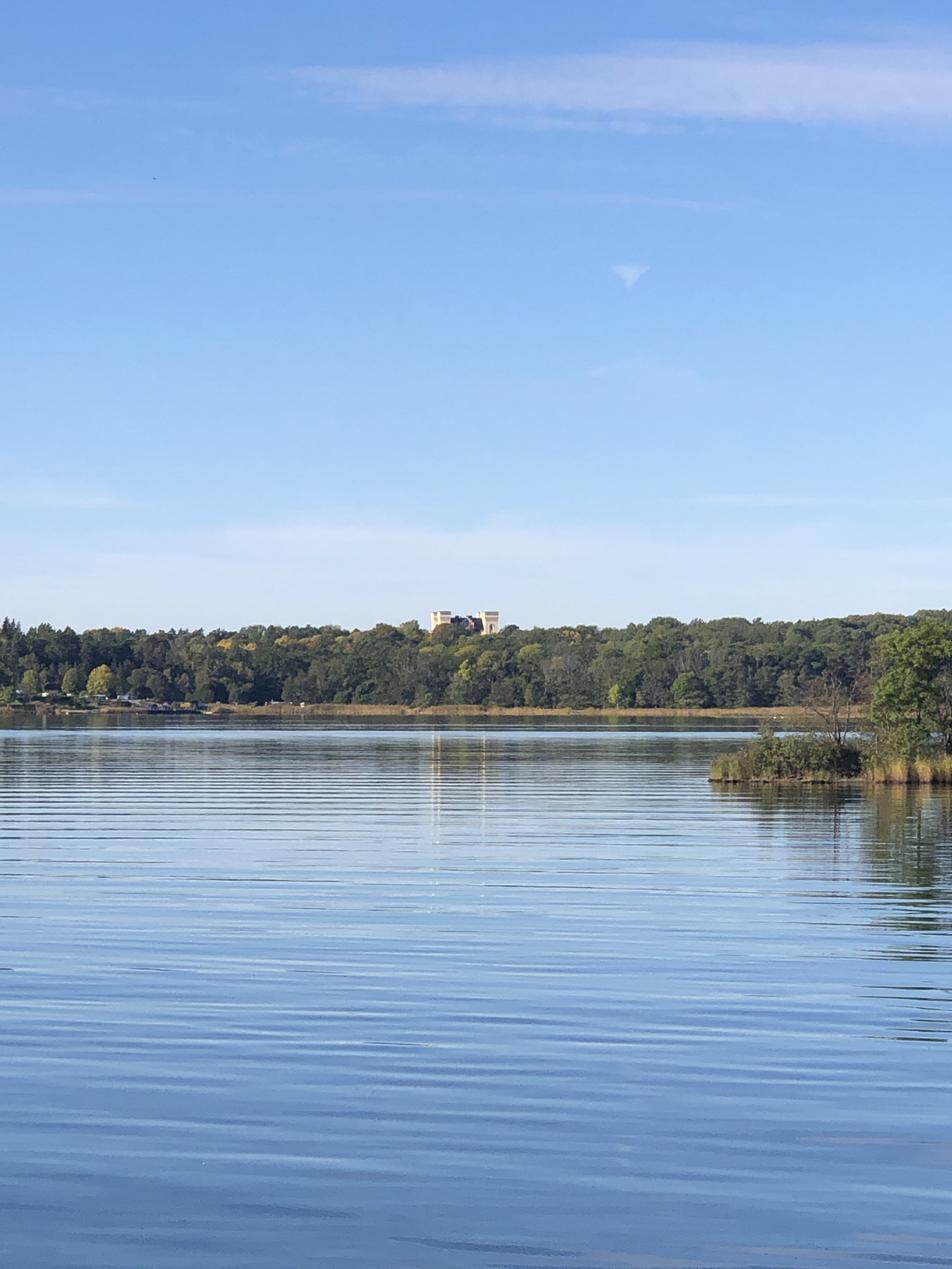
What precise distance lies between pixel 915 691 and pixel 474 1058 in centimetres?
5924

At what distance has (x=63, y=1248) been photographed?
38.7 ft

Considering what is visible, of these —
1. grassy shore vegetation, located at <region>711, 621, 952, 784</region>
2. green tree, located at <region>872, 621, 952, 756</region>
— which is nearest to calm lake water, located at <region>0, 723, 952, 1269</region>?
grassy shore vegetation, located at <region>711, 621, 952, 784</region>

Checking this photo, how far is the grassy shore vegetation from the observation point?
2817 inches

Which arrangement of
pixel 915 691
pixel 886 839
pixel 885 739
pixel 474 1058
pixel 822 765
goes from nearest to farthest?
pixel 474 1058, pixel 886 839, pixel 885 739, pixel 822 765, pixel 915 691

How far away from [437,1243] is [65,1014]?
8846 mm

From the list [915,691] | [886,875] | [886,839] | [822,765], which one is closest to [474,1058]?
[886,875]

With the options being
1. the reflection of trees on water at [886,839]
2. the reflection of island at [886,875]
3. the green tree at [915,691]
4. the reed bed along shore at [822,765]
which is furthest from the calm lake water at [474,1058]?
the green tree at [915,691]

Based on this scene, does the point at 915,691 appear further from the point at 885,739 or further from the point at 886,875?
the point at 886,875

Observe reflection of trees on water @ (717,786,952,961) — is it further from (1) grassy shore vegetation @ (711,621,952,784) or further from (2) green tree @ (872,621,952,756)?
(2) green tree @ (872,621,952,756)

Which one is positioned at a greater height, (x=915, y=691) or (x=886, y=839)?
(x=915, y=691)

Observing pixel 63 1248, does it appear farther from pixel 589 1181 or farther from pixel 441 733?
pixel 441 733

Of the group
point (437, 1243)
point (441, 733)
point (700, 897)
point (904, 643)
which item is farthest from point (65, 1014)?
point (441, 733)

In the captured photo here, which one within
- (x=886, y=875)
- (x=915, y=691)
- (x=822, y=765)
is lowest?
(x=886, y=875)

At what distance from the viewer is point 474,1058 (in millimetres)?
17484
